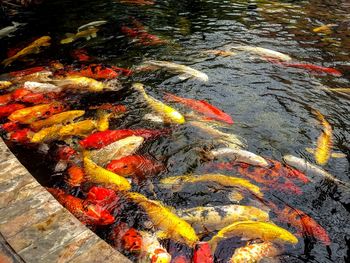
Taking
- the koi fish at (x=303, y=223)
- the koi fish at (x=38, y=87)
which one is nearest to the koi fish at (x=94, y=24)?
the koi fish at (x=38, y=87)

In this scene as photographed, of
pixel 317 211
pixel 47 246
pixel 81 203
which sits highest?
pixel 47 246

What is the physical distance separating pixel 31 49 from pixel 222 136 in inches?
216

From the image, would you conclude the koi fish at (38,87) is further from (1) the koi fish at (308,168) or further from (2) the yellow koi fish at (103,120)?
(1) the koi fish at (308,168)

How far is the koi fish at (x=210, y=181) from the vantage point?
14.5 ft

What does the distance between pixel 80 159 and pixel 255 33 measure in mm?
6867

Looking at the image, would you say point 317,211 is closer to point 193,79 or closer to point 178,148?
point 178,148

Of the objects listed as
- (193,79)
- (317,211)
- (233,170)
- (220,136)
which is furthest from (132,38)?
(317,211)

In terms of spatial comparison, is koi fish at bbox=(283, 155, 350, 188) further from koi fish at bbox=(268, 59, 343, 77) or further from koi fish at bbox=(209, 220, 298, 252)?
koi fish at bbox=(268, 59, 343, 77)

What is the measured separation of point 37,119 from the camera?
5605 millimetres

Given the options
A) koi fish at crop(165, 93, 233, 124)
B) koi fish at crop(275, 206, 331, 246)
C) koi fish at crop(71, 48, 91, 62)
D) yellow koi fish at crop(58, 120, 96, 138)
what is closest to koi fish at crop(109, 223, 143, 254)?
koi fish at crop(275, 206, 331, 246)

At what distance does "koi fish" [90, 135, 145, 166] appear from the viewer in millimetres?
4766

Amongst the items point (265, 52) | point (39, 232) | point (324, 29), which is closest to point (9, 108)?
point (39, 232)

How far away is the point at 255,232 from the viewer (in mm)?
3664

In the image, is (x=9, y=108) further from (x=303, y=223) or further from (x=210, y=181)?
(x=303, y=223)
